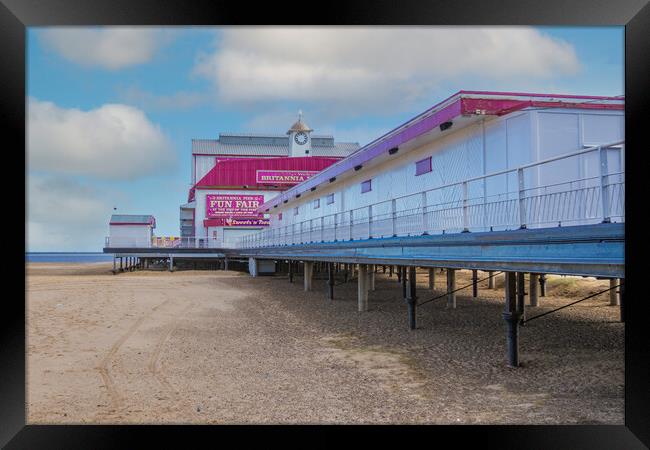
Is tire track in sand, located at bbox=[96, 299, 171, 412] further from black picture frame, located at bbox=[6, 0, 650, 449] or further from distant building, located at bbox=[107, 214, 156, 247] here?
distant building, located at bbox=[107, 214, 156, 247]

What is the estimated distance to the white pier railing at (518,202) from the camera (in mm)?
6270

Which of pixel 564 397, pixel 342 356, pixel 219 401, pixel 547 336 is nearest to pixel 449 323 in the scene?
pixel 547 336

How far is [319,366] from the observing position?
31.9 ft

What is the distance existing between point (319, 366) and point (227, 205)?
38994 mm

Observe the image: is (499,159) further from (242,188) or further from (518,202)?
(242,188)

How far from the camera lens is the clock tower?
54.3 m

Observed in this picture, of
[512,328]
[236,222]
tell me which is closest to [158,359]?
[512,328]

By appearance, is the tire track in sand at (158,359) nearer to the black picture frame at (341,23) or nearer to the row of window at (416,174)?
the black picture frame at (341,23)

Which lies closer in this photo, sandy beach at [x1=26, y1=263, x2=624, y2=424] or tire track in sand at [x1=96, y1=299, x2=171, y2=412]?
sandy beach at [x1=26, y1=263, x2=624, y2=424]

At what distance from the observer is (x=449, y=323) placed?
1373 cm

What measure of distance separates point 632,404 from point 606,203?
207cm

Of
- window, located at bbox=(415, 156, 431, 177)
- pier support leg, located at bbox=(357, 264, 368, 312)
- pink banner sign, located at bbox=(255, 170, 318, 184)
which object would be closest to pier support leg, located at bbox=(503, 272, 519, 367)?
window, located at bbox=(415, 156, 431, 177)

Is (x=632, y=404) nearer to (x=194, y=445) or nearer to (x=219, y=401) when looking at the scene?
(x=194, y=445)

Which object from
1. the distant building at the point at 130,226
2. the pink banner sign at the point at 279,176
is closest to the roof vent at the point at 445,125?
the distant building at the point at 130,226
